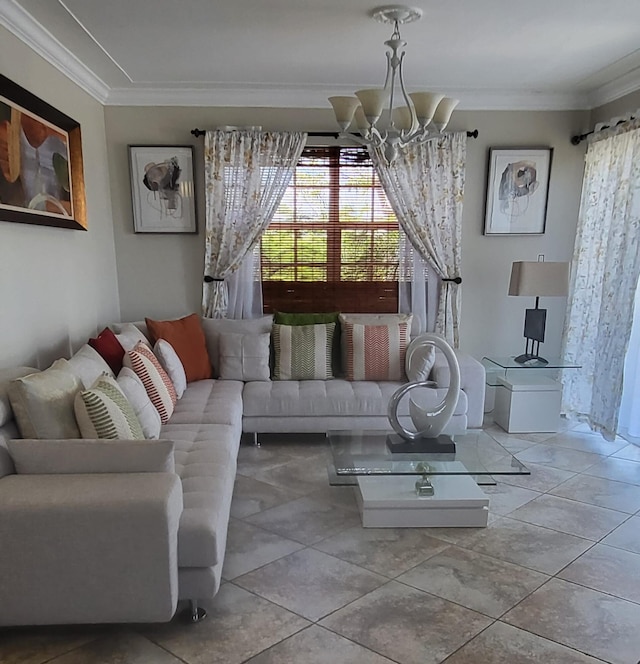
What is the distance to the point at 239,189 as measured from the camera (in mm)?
4402

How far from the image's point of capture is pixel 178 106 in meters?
4.34

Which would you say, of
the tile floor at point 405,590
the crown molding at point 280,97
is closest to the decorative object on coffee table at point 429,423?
the tile floor at point 405,590

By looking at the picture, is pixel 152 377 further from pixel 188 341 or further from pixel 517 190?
pixel 517 190

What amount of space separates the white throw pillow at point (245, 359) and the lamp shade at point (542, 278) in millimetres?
2042

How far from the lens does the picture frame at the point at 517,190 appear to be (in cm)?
450

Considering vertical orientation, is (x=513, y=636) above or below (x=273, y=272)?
below

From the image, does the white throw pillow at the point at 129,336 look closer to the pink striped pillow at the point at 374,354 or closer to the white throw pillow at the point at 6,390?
the white throw pillow at the point at 6,390

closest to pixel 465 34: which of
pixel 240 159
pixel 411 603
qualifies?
pixel 240 159

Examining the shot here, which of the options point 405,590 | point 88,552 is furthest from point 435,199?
point 88,552

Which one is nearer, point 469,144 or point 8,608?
point 8,608

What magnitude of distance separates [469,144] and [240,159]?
1910mm

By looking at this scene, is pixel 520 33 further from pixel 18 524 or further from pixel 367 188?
pixel 18 524

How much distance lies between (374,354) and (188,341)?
1.40 m

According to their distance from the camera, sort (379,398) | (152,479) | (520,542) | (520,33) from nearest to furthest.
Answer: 1. (152,479)
2. (520,542)
3. (520,33)
4. (379,398)
